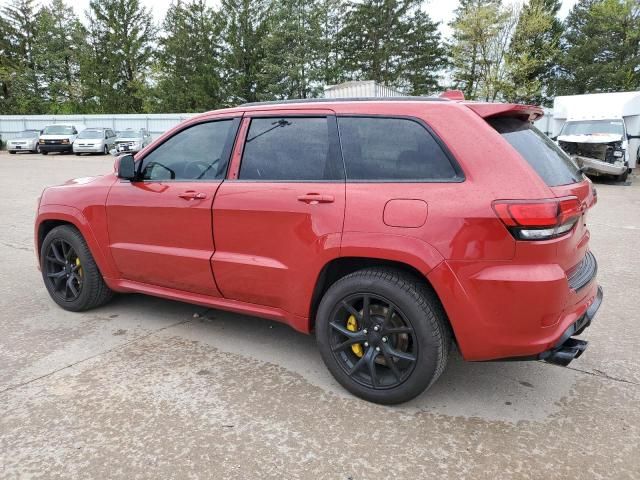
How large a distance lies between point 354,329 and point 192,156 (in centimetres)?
176

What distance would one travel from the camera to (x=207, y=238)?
11.4 feet

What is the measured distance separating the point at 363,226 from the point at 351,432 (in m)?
1.09

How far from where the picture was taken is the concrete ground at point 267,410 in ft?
Result: 7.88

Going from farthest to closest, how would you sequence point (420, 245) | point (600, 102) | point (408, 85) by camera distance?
point (408, 85) → point (600, 102) → point (420, 245)

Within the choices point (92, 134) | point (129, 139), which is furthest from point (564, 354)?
point (92, 134)

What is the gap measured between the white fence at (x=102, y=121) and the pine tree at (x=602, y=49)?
98.2 ft

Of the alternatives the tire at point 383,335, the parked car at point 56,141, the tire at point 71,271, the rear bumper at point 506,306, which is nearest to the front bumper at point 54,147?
the parked car at point 56,141

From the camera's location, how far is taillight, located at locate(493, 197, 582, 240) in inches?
96.5

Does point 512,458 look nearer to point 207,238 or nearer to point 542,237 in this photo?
point 542,237

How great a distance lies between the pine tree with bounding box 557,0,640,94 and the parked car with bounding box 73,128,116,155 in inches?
1332

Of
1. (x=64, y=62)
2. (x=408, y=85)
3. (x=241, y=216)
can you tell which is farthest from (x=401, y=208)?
(x=64, y=62)

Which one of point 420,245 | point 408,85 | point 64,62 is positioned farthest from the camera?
point 64,62

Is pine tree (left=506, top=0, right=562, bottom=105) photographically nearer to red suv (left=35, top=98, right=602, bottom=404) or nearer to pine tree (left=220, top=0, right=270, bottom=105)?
pine tree (left=220, top=0, right=270, bottom=105)

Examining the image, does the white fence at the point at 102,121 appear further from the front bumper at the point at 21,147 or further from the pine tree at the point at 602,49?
the pine tree at the point at 602,49
